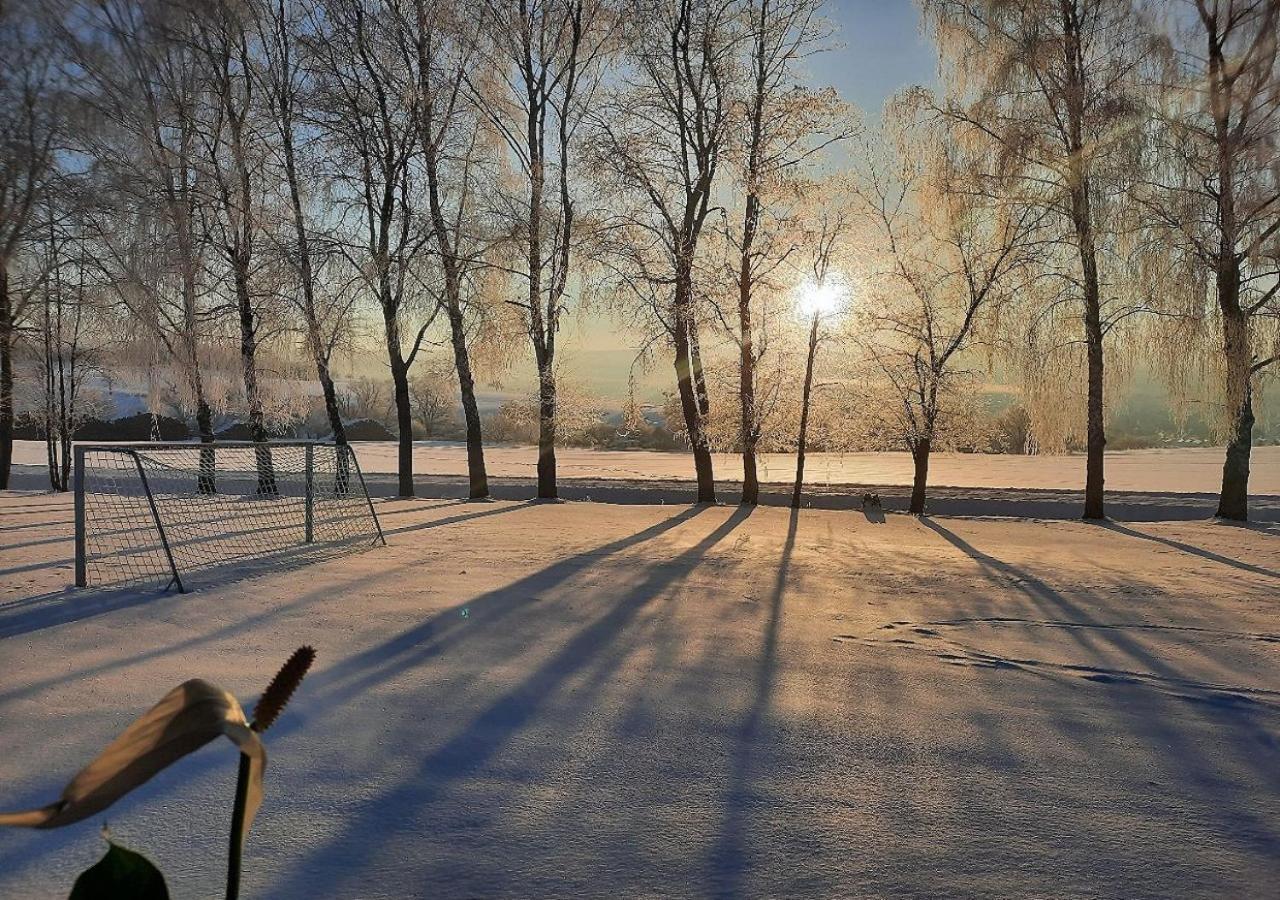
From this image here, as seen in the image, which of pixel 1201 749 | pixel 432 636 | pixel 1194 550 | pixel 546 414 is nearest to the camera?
pixel 1201 749

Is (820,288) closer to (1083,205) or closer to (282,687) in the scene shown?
(1083,205)

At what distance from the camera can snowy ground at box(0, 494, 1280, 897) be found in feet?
8.86

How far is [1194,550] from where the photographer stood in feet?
35.8

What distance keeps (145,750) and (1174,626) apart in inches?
278

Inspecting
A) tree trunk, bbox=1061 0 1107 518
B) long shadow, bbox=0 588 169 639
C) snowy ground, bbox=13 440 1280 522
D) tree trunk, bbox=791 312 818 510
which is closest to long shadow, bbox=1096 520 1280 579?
tree trunk, bbox=1061 0 1107 518

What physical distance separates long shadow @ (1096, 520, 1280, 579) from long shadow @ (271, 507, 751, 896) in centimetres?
654

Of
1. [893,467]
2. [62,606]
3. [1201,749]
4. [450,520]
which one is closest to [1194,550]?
[1201,749]

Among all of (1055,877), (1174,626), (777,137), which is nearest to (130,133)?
(1055,877)

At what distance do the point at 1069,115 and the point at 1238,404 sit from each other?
17.5 ft

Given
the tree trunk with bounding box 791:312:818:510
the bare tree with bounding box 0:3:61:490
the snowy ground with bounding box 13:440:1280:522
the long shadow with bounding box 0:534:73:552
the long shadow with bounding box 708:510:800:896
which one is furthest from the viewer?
the snowy ground with bounding box 13:440:1280:522

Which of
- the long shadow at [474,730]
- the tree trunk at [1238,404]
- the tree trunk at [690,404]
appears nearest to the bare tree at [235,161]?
the tree trunk at [690,404]

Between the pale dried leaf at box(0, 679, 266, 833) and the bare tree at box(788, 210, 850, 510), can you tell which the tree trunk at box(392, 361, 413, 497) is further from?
the pale dried leaf at box(0, 679, 266, 833)

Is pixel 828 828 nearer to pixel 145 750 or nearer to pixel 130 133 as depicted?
pixel 145 750

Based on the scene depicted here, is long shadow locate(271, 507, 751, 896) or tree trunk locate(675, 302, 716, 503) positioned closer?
long shadow locate(271, 507, 751, 896)
